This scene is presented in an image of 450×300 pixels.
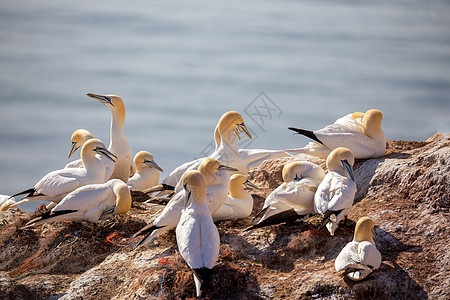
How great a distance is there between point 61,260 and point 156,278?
5.31ft

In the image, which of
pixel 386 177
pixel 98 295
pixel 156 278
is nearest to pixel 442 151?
pixel 386 177

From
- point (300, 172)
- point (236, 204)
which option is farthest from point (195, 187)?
point (300, 172)

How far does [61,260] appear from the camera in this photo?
24.3 feet

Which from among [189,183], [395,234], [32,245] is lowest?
[32,245]

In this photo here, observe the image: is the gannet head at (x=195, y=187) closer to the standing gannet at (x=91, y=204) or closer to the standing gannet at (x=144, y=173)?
the standing gannet at (x=91, y=204)

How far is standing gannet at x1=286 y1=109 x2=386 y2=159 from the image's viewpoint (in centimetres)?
827

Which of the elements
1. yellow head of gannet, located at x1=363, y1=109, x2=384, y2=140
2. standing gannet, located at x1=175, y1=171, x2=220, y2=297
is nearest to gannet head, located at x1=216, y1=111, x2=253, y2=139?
yellow head of gannet, located at x1=363, y1=109, x2=384, y2=140

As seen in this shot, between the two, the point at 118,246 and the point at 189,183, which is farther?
the point at 118,246

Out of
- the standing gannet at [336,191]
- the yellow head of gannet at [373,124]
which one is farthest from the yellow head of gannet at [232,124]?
the standing gannet at [336,191]

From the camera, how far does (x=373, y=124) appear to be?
842 cm

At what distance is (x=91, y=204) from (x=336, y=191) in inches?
109

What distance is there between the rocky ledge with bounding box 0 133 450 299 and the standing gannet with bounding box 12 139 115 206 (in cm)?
37

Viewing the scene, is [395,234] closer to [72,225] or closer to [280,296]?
[280,296]

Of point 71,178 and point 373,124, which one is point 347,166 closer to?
point 373,124
